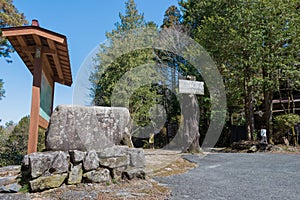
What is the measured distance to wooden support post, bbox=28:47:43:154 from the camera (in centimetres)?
360

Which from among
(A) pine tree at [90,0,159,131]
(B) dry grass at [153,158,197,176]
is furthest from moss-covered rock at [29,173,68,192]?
(A) pine tree at [90,0,159,131]

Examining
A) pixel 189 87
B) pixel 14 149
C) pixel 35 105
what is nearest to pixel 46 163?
pixel 35 105

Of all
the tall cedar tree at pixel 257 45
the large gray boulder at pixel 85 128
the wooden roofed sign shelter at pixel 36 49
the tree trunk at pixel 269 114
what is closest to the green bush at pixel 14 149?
the wooden roofed sign shelter at pixel 36 49

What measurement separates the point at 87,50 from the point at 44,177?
5.49m

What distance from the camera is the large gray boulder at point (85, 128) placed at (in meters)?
3.25

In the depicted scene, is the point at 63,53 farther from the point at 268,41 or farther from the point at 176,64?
the point at 176,64

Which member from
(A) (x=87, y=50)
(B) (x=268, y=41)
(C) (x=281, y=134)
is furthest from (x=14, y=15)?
(C) (x=281, y=134)

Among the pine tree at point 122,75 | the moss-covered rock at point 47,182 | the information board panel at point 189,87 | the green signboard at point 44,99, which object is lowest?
the moss-covered rock at point 47,182

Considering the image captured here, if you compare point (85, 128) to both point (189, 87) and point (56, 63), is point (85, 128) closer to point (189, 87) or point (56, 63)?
point (56, 63)

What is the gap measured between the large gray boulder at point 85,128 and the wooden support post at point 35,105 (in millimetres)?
538

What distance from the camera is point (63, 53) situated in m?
A: 4.32

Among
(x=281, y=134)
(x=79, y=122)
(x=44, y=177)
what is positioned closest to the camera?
(x=44, y=177)

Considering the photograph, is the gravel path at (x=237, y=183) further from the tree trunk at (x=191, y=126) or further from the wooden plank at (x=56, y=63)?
the wooden plank at (x=56, y=63)

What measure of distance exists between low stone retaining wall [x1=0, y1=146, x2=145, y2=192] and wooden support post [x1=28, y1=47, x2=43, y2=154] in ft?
1.59
